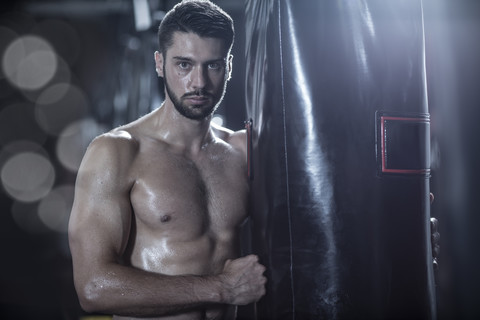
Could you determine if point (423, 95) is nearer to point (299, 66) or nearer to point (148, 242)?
point (299, 66)

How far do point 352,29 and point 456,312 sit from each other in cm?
86

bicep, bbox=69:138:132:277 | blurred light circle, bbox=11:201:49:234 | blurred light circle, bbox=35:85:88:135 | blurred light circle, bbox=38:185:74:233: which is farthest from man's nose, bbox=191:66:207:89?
blurred light circle, bbox=11:201:49:234

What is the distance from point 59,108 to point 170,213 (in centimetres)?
635

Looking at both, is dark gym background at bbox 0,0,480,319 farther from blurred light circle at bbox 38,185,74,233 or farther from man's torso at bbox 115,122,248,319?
man's torso at bbox 115,122,248,319

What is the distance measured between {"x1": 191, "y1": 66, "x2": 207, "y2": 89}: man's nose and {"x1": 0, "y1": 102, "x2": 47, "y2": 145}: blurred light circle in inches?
246

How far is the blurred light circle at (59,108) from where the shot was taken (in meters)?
7.22

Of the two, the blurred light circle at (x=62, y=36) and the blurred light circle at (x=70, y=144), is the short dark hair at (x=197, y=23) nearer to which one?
the blurred light circle at (x=70, y=144)

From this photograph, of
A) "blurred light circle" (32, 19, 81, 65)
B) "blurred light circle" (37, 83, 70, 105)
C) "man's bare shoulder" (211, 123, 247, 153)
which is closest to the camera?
"man's bare shoulder" (211, 123, 247, 153)

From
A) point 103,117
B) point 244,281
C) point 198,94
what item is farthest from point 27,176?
point 244,281

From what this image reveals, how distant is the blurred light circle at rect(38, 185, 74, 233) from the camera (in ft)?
23.7

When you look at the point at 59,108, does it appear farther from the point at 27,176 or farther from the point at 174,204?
the point at 174,204

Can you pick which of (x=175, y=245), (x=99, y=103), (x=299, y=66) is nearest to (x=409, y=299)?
(x=299, y=66)

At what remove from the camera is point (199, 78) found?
1714mm

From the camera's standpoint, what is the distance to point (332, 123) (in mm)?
→ 1255
